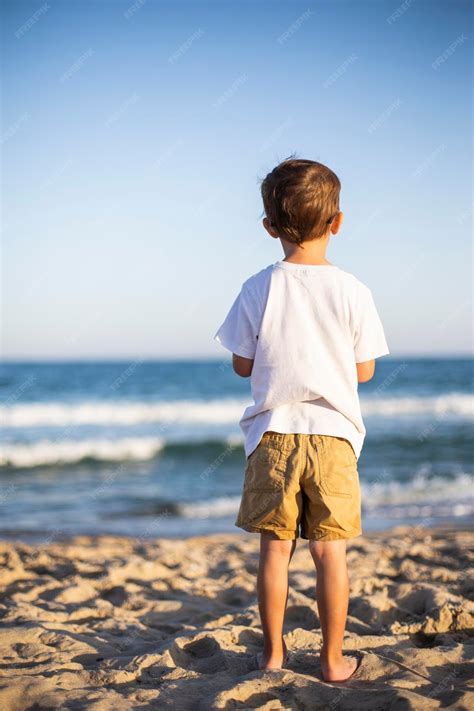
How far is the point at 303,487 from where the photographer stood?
2289mm

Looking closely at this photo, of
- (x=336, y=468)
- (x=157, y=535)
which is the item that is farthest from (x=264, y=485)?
(x=157, y=535)

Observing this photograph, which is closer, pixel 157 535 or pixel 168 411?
pixel 157 535

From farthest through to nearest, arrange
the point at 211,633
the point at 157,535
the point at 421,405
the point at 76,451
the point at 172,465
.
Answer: the point at 421,405, the point at 76,451, the point at 172,465, the point at 157,535, the point at 211,633

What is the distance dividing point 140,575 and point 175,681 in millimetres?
1995

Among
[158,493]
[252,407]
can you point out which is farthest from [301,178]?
[158,493]

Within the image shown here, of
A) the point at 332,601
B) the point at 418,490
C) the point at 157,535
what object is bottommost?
the point at 157,535

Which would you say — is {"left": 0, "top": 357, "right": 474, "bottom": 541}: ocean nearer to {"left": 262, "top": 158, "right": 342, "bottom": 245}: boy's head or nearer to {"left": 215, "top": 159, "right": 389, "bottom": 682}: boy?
{"left": 215, "top": 159, "right": 389, "bottom": 682}: boy

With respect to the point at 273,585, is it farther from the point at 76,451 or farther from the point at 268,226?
the point at 76,451

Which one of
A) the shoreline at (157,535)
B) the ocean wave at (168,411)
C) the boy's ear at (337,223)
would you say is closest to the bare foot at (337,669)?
the boy's ear at (337,223)

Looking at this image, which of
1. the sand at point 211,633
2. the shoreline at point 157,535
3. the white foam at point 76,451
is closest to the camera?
the sand at point 211,633

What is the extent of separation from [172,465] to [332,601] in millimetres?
9436

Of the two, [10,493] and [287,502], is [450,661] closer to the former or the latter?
[287,502]

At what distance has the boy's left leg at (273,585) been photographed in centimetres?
229

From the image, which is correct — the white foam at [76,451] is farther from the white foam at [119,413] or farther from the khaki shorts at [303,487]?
the khaki shorts at [303,487]
